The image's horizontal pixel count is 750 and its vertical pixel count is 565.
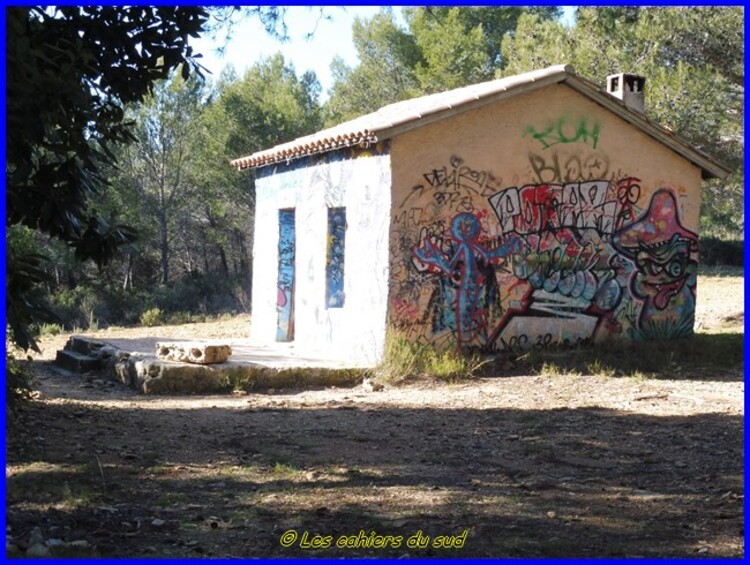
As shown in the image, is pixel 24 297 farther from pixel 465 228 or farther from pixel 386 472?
pixel 465 228

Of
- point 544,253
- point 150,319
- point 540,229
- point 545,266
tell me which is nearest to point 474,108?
point 540,229

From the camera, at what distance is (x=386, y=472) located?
23.3 feet

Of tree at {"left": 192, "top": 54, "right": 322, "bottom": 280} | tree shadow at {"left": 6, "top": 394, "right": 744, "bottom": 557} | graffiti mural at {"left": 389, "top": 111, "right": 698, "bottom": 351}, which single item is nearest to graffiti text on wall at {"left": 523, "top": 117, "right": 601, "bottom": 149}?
graffiti mural at {"left": 389, "top": 111, "right": 698, "bottom": 351}

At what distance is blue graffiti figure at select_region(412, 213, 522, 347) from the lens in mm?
12492

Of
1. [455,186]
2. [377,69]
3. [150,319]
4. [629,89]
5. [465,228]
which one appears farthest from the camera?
[377,69]

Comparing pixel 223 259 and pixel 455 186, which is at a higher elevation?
pixel 455 186

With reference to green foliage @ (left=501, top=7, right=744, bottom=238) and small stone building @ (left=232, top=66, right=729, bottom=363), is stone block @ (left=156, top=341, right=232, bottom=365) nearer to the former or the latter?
small stone building @ (left=232, top=66, right=729, bottom=363)

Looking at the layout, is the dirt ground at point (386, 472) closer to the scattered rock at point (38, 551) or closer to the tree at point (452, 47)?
the scattered rock at point (38, 551)

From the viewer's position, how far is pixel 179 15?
23.2ft

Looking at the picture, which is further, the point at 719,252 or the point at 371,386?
the point at 719,252

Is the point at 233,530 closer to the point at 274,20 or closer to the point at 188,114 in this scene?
the point at 274,20

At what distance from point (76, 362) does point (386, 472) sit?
314 inches

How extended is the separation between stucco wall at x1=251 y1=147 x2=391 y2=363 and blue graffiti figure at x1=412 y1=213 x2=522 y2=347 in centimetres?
75

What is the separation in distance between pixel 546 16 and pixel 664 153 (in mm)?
21817
